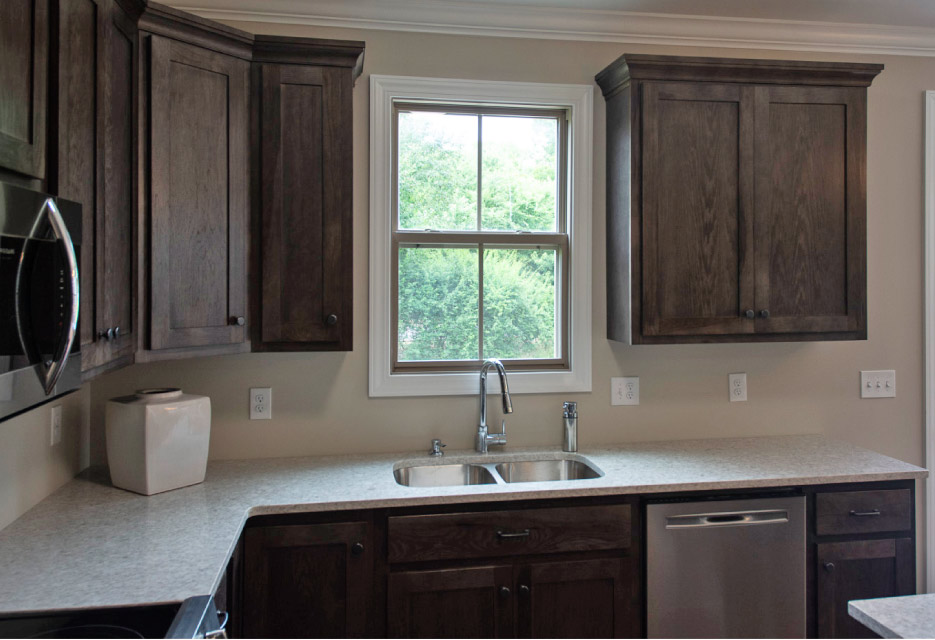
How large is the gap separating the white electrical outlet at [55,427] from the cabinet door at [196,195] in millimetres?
447

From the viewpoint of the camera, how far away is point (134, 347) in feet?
6.26

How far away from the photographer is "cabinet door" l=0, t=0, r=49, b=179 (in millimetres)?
1163

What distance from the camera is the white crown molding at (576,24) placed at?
247cm

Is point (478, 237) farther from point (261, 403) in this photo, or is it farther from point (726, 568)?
point (726, 568)

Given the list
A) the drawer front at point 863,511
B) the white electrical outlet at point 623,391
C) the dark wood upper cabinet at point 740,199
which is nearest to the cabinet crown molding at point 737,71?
the dark wood upper cabinet at point 740,199

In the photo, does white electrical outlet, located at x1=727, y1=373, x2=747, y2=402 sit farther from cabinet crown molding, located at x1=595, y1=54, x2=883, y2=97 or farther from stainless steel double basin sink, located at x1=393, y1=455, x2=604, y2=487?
cabinet crown molding, located at x1=595, y1=54, x2=883, y2=97

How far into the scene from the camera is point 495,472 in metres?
2.46

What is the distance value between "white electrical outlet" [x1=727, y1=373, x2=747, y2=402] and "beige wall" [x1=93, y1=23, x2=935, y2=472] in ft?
0.08

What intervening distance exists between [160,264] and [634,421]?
1873 millimetres

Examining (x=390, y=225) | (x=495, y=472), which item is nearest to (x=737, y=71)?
(x=390, y=225)

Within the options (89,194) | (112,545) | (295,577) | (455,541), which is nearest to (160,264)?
(89,194)

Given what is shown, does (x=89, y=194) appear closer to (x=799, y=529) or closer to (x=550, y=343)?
(x=550, y=343)

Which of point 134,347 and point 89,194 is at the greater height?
point 89,194

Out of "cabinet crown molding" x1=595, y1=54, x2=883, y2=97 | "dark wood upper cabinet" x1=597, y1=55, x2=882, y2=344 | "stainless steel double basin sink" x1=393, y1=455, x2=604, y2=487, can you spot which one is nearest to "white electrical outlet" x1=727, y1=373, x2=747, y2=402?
"dark wood upper cabinet" x1=597, y1=55, x2=882, y2=344
